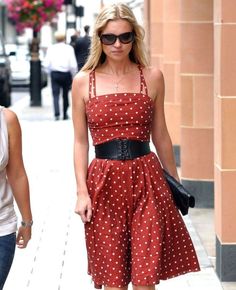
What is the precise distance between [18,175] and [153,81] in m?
0.98

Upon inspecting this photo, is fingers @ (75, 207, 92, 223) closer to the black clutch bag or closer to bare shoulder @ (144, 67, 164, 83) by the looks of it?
the black clutch bag

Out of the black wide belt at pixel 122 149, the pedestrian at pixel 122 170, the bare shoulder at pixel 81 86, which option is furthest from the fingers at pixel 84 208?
the bare shoulder at pixel 81 86

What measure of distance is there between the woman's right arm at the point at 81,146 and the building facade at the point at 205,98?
198cm

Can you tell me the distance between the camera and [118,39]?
554cm

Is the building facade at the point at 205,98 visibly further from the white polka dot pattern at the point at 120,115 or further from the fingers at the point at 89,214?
the fingers at the point at 89,214

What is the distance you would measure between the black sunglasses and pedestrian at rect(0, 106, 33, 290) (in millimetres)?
781

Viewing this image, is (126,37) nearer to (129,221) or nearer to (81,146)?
(81,146)

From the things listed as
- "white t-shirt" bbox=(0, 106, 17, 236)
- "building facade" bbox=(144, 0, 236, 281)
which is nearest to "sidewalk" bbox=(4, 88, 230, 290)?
"building facade" bbox=(144, 0, 236, 281)

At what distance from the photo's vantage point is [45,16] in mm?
31906

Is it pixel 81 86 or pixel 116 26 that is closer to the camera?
pixel 116 26

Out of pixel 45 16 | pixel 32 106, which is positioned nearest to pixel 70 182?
pixel 32 106

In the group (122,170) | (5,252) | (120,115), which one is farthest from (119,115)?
(5,252)

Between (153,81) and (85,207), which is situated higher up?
(153,81)

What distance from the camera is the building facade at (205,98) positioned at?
296 inches
